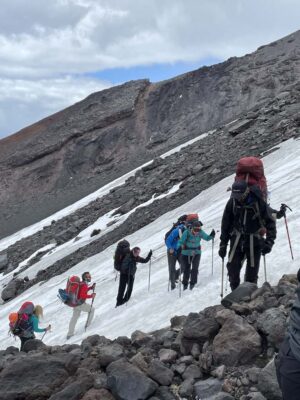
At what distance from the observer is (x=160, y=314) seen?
34.9 feet

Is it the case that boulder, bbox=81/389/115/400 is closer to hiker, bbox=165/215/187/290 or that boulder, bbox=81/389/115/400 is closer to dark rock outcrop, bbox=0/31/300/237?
hiker, bbox=165/215/187/290

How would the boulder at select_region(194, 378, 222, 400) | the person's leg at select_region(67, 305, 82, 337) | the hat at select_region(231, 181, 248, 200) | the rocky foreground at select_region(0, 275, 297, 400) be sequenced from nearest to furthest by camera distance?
the boulder at select_region(194, 378, 222, 400) → the rocky foreground at select_region(0, 275, 297, 400) → the hat at select_region(231, 181, 248, 200) → the person's leg at select_region(67, 305, 82, 337)

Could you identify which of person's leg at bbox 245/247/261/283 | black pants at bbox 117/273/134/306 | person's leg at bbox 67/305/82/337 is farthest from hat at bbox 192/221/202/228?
person's leg at bbox 67/305/82/337

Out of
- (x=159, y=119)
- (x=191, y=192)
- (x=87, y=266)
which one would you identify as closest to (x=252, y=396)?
(x=87, y=266)

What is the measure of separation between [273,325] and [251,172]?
98.8 inches

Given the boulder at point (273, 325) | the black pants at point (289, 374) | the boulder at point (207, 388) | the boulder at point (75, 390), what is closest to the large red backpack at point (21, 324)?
the boulder at point (75, 390)

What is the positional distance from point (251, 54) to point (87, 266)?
4522 cm

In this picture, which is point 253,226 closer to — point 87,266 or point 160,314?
point 160,314

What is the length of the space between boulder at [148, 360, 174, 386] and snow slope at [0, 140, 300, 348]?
3.43 m

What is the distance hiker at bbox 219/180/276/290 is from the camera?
7.75m

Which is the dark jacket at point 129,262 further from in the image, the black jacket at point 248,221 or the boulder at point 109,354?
the boulder at point 109,354

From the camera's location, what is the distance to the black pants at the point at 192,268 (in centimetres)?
1179

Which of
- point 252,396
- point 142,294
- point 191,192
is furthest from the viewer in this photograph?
point 191,192

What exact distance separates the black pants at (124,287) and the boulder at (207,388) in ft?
25.2
